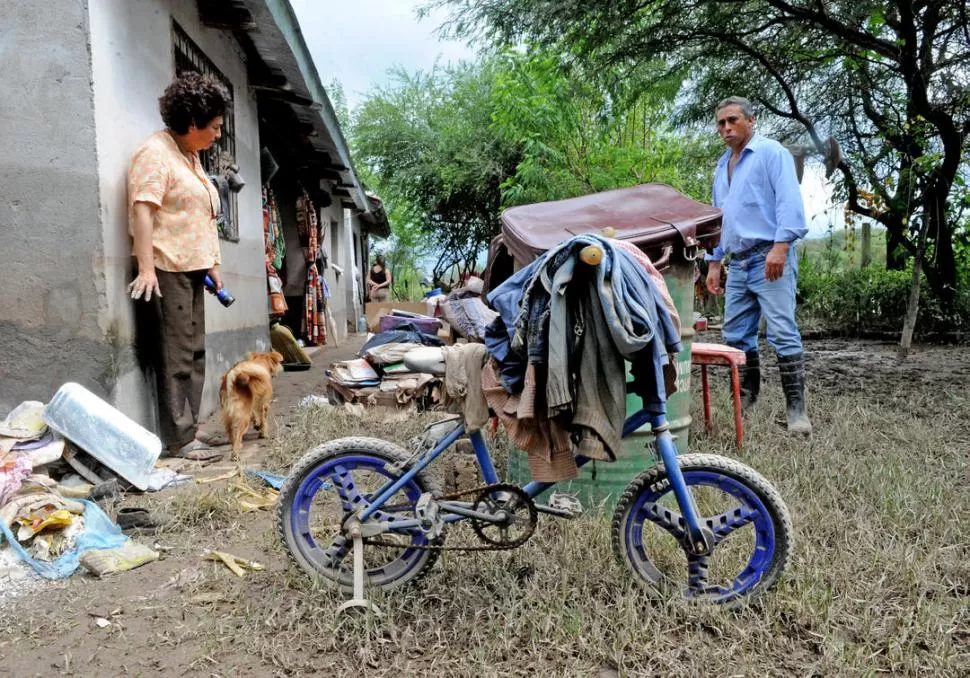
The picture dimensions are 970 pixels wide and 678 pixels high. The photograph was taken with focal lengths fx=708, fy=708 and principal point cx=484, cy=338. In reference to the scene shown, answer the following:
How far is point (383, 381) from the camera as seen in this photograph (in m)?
5.50

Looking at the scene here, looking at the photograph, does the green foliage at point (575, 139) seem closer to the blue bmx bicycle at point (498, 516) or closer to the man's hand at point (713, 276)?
the man's hand at point (713, 276)

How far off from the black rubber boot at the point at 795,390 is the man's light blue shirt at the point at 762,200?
75cm

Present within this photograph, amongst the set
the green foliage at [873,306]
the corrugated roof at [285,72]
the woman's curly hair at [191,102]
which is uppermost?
the corrugated roof at [285,72]

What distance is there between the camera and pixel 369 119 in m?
22.5

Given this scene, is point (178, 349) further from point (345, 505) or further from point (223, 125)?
point (223, 125)

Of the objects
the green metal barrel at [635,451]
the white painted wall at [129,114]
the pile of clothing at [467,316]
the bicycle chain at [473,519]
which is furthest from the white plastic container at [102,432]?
the pile of clothing at [467,316]

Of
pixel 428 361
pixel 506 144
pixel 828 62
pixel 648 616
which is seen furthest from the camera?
pixel 506 144

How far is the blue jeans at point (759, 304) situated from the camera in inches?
169

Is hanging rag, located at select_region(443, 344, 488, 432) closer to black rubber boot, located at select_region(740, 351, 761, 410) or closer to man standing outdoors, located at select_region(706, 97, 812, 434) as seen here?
man standing outdoors, located at select_region(706, 97, 812, 434)

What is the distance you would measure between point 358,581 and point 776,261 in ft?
10.0

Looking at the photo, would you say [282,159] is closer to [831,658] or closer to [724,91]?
[724,91]

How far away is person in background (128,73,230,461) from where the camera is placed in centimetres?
366

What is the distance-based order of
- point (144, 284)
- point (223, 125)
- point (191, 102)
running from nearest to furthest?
point (144, 284) < point (191, 102) < point (223, 125)

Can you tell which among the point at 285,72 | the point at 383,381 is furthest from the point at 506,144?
the point at 383,381
